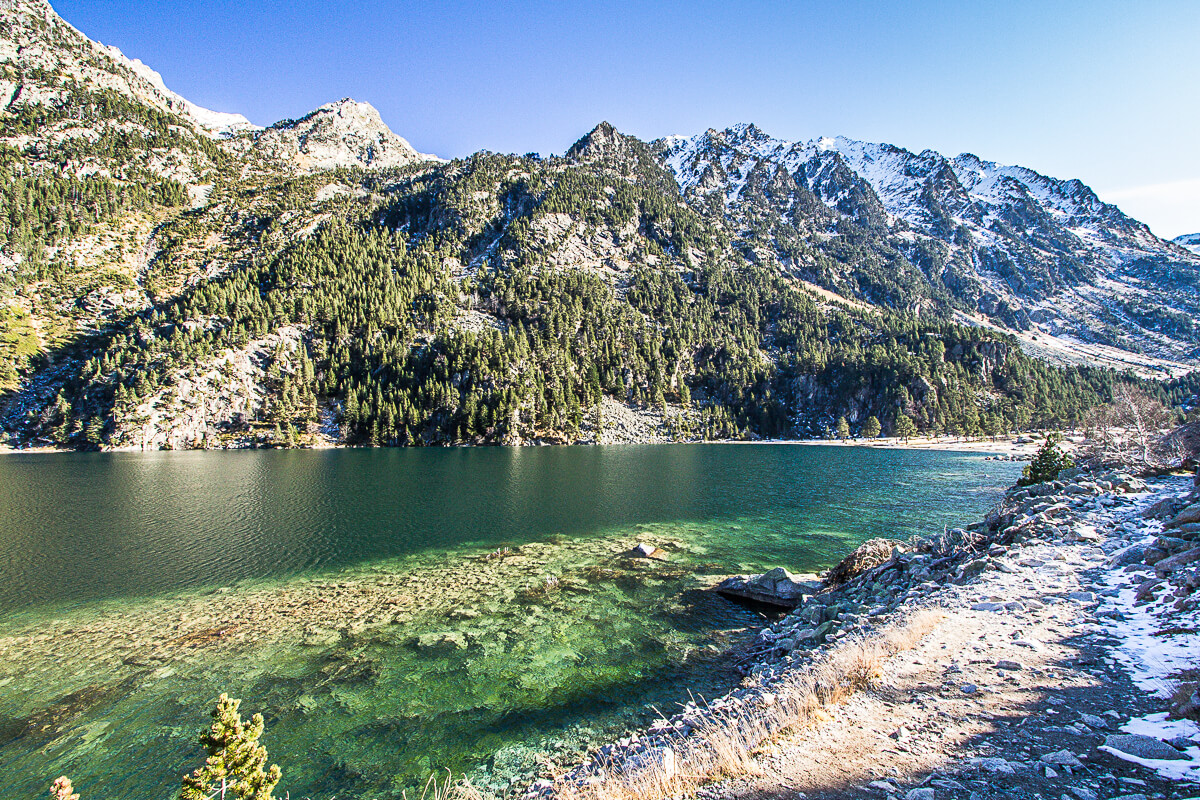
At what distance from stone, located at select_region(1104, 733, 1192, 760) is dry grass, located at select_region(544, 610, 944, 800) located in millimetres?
3842

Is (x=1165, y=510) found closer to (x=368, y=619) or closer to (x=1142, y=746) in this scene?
(x=1142, y=746)

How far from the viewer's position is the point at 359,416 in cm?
13500

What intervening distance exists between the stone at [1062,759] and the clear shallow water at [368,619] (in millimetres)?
10299

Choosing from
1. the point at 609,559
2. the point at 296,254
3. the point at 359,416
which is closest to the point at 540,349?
the point at 359,416

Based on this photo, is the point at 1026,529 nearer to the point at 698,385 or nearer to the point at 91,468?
the point at 91,468

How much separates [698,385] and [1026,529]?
168 metres

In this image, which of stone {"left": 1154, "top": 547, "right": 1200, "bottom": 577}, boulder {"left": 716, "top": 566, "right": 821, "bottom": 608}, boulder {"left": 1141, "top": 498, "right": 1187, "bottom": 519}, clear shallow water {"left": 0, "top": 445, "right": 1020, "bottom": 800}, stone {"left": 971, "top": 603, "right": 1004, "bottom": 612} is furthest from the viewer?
boulder {"left": 716, "top": 566, "right": 821, "bottom": 608}

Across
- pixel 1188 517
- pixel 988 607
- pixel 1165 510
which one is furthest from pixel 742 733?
pixel 1165 510

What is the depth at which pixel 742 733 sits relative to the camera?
8.43m

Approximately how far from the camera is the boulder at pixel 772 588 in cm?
2217

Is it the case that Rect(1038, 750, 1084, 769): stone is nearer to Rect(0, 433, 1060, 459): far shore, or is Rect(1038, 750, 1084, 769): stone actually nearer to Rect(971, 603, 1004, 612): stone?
Rect(971, 603, 1004, 612): stone

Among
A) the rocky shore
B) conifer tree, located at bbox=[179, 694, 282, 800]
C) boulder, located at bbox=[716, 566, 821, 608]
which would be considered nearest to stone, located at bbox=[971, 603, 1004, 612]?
the rocky shore

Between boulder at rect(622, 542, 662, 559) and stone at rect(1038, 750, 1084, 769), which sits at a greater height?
stone at rect(1038, 750, 1084, 769)

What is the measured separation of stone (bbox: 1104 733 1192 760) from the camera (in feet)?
20.6
